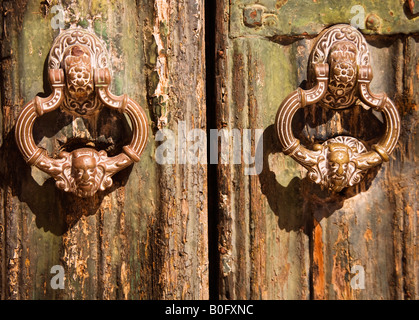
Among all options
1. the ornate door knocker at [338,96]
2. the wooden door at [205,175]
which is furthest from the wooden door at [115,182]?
the ornate door knocker at [338,96]

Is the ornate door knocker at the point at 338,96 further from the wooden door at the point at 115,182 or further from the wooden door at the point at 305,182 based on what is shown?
the wooden door at the point at 115,182

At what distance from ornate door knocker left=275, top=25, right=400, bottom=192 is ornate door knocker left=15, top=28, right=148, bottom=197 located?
0.25 m

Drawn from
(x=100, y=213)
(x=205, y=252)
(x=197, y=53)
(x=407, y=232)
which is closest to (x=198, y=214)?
(x=205, y=252)

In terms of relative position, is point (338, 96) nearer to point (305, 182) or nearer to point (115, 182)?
point (305, 182)

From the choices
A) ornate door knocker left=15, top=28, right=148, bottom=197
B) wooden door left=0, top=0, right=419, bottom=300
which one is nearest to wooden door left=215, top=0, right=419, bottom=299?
wooden door left=0, top=0, right=419, bottom=300

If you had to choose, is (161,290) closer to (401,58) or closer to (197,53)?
(197,53)

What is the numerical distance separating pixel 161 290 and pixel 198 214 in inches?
5.9

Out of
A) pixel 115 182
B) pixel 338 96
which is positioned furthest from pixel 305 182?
pixel 115 182

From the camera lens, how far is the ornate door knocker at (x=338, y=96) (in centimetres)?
80

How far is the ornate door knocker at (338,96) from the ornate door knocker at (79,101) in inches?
10.0

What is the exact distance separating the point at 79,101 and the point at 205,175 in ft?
0.84

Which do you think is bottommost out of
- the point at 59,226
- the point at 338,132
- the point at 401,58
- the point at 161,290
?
the point at 161,290

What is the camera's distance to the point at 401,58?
0.87 m

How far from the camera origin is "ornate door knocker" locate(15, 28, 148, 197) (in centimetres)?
79
